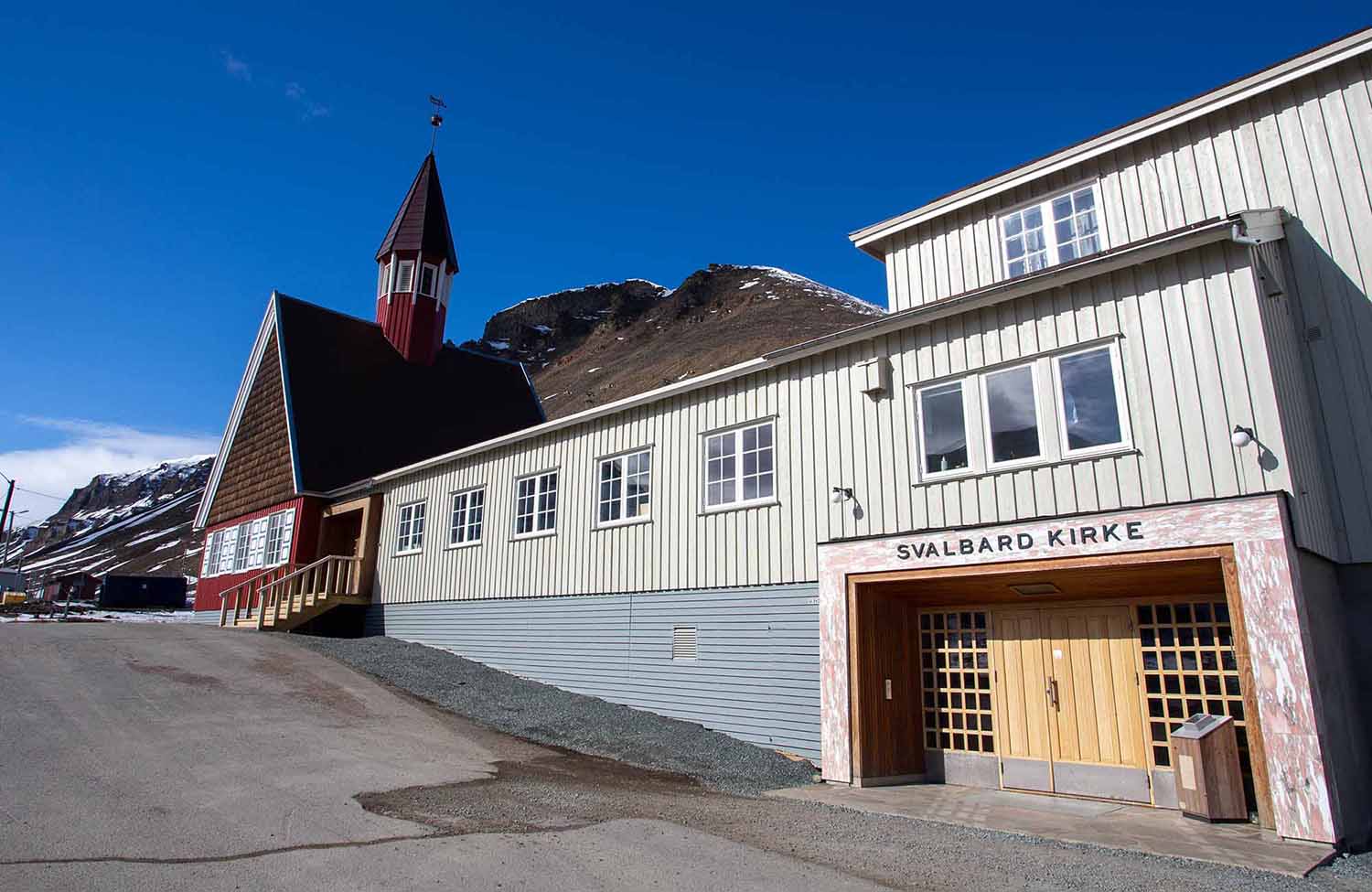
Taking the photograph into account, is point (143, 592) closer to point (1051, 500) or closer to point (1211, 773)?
point (1051, 500)

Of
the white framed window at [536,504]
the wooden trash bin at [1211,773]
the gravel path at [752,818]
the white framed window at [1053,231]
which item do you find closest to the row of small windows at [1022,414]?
the wooden trash bin at [1211,773]

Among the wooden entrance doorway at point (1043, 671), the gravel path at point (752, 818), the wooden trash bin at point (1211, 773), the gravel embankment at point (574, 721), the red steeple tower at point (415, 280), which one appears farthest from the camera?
the red steeple tower at point (415, 280)

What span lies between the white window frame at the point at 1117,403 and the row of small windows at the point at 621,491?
150 inches

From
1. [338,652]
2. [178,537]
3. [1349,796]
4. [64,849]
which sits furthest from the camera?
[178,537]

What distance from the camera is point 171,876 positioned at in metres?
4.82

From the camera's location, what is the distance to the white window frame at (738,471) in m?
11.4

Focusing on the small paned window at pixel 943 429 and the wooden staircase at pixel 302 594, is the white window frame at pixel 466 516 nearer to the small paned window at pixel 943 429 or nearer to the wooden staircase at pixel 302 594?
the wooden staircase at pixel 302 594

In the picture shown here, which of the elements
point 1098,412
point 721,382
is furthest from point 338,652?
point 1098,412

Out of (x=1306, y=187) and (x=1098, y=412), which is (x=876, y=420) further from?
(x=1306, y=187)

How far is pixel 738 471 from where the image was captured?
11906 millimetres

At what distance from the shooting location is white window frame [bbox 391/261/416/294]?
26.1 metres

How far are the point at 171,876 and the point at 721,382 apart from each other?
29.9ft

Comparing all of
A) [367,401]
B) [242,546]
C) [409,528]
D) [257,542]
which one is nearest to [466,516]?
[409,528]

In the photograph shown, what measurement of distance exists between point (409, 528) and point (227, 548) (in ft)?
29.6
